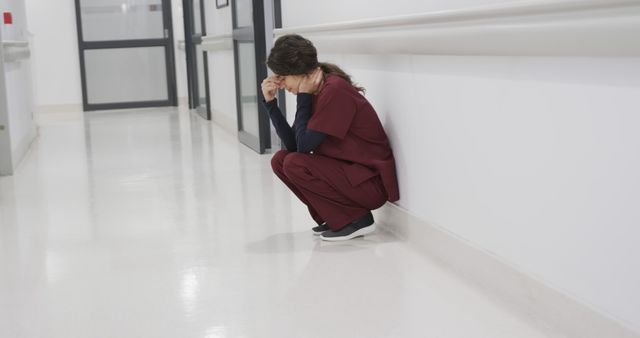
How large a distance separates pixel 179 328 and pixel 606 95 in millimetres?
1542

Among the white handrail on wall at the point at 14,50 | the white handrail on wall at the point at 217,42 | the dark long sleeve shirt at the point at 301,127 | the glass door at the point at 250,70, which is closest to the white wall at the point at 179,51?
the white handrail on wall at the point at 217,42

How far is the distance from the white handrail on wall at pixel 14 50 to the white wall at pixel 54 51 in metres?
4.33

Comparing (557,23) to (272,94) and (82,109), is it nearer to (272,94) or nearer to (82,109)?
(272,94)

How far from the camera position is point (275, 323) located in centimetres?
266

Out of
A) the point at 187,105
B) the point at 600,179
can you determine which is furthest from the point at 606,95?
the point at 187,105

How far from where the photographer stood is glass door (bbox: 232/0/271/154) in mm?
6535

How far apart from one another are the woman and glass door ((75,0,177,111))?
9.16 metres

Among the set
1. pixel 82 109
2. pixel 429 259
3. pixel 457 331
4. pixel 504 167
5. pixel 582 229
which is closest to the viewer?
pixel 582 229

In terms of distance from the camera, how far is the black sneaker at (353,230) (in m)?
3.70

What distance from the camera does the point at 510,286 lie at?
2.73 metres

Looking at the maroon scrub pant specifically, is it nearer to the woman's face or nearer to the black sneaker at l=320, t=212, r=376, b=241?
the black sneaker at l=320, t=212, r=376, b=241

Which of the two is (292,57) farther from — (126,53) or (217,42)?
(126,53)

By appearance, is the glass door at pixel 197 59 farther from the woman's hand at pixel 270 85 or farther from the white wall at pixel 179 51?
the woman's hand at pixel 270 85

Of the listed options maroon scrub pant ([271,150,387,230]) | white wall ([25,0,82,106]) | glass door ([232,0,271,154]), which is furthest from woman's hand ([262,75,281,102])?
white wall ([25,0,82,106])
